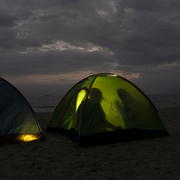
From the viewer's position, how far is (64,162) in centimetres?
416

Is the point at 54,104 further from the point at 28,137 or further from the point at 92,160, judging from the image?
the point at 92,160

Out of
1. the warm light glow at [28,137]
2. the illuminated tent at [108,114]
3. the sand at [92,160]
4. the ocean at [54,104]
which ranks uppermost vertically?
the illuminated tent at [108,114]

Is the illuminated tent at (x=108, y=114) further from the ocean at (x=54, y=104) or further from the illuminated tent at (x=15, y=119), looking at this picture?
the ocean at (x=54, y=104)

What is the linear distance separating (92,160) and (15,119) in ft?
10.1

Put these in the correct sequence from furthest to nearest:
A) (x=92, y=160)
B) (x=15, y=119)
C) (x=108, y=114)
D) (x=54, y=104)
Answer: (x=54, y=104) → (x=108, y=114) → (x=15, y=119) → (x=92, y=160)

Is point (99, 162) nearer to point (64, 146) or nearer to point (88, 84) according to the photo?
point (64, 146)

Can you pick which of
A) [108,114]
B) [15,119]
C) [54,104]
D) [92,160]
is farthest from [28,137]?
[54,104]

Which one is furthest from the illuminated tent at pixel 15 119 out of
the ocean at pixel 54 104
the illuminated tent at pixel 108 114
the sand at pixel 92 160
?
the ocean at pixel 54 104

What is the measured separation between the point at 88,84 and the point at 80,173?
3.43 meters

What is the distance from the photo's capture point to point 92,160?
425 centimetres

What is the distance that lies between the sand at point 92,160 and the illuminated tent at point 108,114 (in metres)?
→ 0.34

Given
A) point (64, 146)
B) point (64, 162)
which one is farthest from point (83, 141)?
point (64, 162)

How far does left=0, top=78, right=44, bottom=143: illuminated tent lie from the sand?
10.8 inches

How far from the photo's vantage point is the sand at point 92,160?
135 inches
